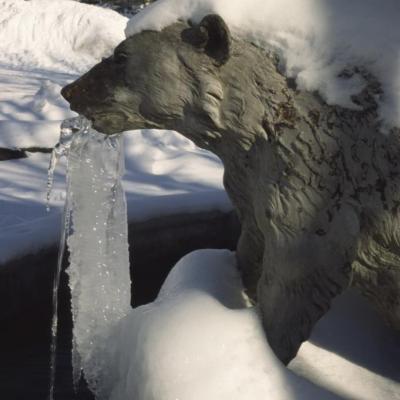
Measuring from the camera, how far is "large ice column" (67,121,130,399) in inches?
87.8

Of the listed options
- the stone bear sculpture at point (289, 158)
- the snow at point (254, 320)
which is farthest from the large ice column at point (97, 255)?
the stone bear sculpture at point (289, 158)

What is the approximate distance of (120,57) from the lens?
6.15 ft

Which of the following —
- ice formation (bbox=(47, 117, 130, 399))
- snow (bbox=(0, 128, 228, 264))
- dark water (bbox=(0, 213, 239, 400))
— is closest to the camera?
ice formation (bbox=(47, 117, 130, 399))

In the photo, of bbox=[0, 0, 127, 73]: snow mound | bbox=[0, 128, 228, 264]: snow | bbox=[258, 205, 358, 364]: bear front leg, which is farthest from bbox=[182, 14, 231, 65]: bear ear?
bbox=[0, 0, 127, 73]: snow mound

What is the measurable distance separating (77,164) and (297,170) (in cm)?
74

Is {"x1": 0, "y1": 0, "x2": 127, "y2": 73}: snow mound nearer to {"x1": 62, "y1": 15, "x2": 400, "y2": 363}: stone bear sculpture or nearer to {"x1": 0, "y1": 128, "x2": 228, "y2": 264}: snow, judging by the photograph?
{"x1": 0, "y1": 128, "x2": 228, "y2": 264}: snow

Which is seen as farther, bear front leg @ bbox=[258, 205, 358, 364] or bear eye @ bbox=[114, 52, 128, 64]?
bear eye @ bbox=[114, 52, 128, 64]

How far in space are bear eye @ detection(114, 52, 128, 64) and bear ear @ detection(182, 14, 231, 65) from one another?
189 mm

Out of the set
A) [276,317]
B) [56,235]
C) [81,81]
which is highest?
[81,81]

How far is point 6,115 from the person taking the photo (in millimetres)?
5738

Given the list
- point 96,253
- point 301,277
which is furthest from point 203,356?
point 96,253

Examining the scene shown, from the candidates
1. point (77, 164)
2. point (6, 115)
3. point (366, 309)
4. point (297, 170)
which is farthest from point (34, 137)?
point (297, 170)

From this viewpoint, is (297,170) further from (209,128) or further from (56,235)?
(56,235)

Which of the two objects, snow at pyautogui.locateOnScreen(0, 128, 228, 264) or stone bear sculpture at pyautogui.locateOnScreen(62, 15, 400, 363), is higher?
stone bear sculpture at pyautogui.locateOnScreen(62, 15, 400, 363)
